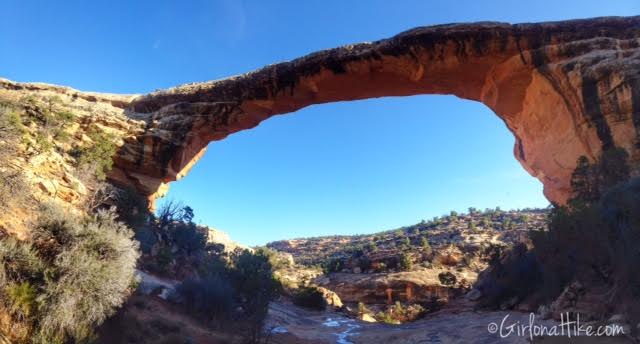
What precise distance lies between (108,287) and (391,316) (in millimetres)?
17494

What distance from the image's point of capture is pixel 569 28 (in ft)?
48.6

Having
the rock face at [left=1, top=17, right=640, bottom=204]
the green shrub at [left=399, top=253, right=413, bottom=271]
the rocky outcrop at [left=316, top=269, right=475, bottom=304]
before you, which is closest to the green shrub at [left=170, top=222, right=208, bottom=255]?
the rock face at [left=1, top=17, right=640, bottom=204]

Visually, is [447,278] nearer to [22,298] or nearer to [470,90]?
[470,90]

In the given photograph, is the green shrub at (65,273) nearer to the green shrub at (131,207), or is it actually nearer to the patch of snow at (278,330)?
the patch of snow at (278,330)

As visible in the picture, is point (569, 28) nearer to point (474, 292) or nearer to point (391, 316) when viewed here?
point (474, 292)

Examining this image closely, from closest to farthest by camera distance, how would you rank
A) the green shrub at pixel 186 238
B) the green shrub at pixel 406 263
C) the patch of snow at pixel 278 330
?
the patch of snow at pixel 278 330
the green shrub at pixel 186 238
the green shrub at pixel 406 263

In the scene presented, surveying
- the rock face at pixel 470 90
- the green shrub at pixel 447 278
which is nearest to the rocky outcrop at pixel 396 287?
the green shrub at pixel 447 278

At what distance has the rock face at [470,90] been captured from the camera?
43.3 ft

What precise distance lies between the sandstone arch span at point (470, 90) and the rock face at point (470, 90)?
0.14 feet

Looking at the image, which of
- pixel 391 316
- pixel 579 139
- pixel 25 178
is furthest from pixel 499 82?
pixel 25 178

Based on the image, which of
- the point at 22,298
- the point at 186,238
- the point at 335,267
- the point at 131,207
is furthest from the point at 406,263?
the point at 22,298

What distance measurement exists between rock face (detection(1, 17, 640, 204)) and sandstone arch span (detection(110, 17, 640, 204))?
0.14ft

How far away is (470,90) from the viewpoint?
1819cm

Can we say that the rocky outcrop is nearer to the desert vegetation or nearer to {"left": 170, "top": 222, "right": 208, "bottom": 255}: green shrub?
the desert vegetation
